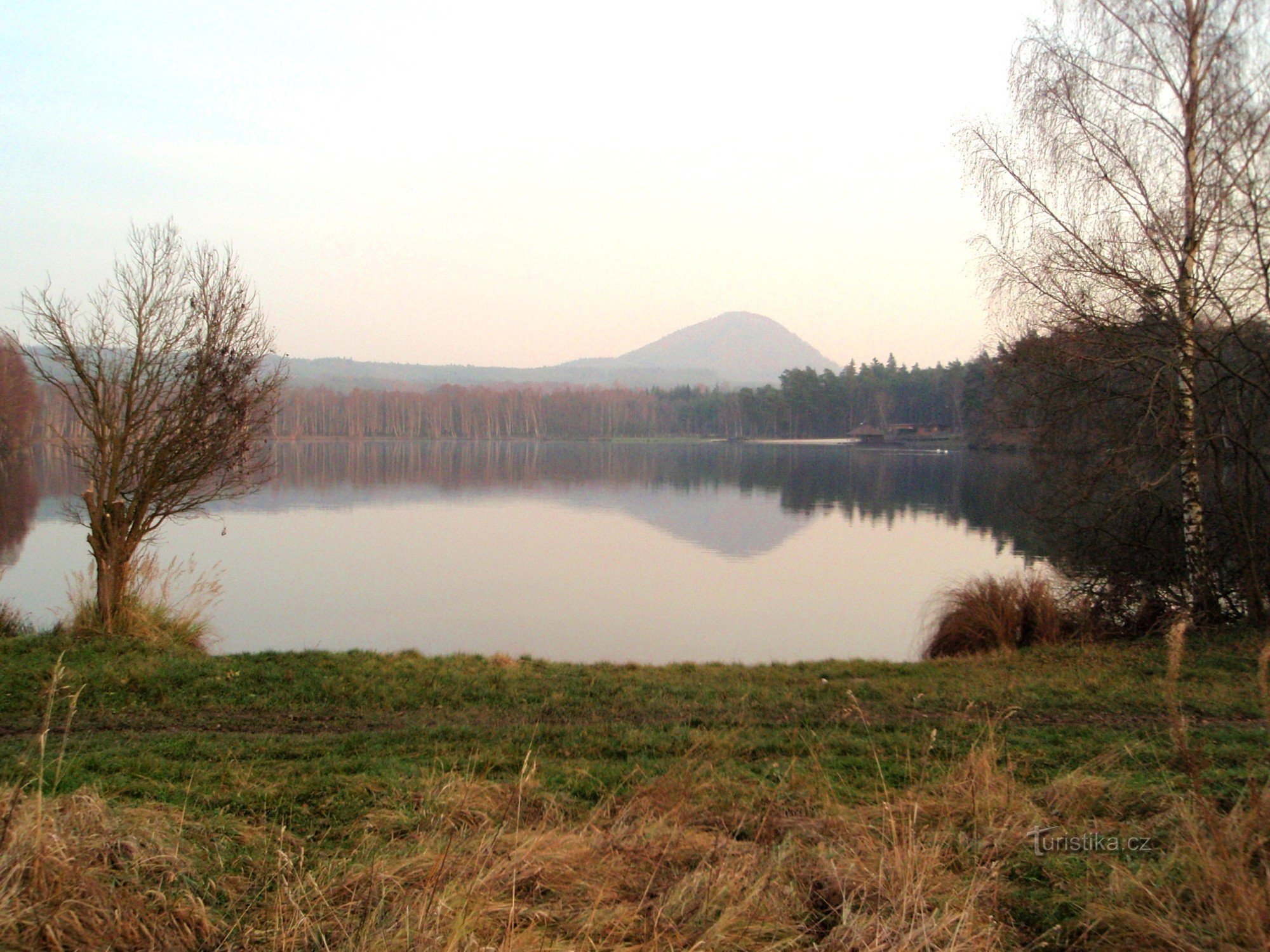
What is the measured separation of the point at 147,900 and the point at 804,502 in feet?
113

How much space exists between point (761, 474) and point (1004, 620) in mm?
41702

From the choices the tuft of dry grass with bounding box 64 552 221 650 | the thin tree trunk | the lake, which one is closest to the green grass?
the tuft of dry grass with bounding box 64 552 221 650

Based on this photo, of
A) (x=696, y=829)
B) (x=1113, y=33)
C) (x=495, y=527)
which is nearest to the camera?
(x=696, y=829)

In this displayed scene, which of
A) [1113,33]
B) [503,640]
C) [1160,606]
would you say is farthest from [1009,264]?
[503,640]

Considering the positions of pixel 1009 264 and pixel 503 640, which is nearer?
pixel 1009 264

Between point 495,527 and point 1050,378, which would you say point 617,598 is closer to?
point 1050,378

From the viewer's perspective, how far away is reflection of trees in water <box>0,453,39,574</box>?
2153 centimetres

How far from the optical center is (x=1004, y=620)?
41.6 ft

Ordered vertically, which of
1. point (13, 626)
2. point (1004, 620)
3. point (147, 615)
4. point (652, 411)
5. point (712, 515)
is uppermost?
point (652, 411)

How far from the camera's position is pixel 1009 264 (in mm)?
11680

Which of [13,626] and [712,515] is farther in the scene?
[712,515]

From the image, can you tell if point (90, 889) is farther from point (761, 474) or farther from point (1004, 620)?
point (761, 474)

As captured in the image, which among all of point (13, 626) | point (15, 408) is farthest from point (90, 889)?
point (15, 408)

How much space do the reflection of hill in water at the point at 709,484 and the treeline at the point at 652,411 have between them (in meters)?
30.0
